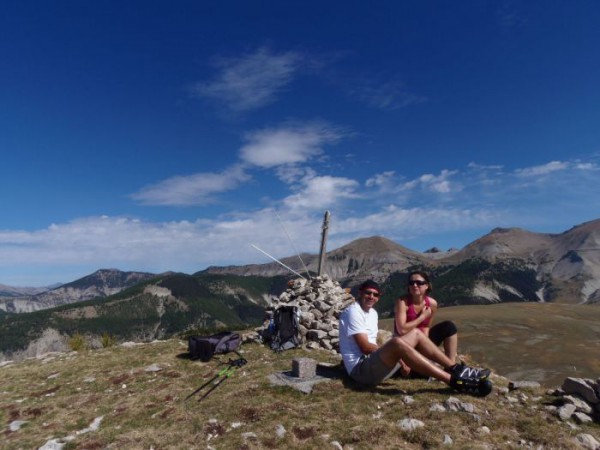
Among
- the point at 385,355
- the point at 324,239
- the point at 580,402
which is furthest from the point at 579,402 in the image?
the point at 324,239

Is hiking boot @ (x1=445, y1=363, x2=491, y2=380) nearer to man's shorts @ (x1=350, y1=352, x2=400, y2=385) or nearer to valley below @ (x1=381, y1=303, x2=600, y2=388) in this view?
man's shorts @ (x1=350, y1=352, x2=400, y2=385)

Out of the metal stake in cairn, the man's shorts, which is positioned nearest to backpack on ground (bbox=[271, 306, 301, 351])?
the metal stake in cairn

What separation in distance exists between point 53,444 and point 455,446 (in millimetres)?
10104

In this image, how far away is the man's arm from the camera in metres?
11.3

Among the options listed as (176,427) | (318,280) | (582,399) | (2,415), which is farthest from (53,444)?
(318,280)

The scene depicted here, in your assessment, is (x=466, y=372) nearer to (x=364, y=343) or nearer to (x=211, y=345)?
(x=364, y=343)

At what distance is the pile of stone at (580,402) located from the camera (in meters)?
9.13

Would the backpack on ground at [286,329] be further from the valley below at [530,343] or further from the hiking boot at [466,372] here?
the hiking boot at [466,372]

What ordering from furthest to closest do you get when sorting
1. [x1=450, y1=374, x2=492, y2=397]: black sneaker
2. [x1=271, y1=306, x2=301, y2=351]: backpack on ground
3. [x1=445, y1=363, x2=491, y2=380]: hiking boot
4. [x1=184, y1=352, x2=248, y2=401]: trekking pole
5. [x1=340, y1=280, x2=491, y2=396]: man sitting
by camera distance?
[x1=271, y1=306, x2=301, y2=351]: backpack on ground
[x1=184, y1=352, x2=248, y2=401]: trekking pole
[x1=340, y1=280, x2=491, y2=396]: man sitting
[x1=445, y1=363, x2=491, y2=380]: hiking boot
[x1=450, y1=374, x2=492, y2=397]: black sneaker

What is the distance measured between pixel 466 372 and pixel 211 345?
40.5ft

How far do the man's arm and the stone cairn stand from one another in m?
7.56

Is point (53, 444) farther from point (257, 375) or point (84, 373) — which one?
point (84, 373)

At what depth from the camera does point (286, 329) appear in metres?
20.4

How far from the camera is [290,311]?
20.4 meters
